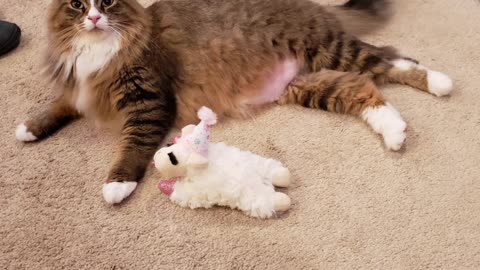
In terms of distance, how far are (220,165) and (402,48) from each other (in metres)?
1.08

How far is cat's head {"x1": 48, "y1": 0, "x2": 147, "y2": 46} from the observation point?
4.70ft

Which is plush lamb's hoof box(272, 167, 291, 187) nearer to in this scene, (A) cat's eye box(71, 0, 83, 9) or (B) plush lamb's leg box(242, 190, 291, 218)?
(B) plush lamb's leg box(242, 190, 291, 218)

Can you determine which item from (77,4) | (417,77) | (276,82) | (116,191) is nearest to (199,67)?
(276,82)

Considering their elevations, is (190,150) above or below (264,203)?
above

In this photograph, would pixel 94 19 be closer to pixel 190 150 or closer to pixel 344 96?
pixel 190 150

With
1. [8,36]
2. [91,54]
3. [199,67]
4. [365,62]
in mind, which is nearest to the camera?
[91,54]

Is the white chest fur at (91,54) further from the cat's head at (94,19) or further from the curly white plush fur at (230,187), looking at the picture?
the curly white plush fur at (230,187)

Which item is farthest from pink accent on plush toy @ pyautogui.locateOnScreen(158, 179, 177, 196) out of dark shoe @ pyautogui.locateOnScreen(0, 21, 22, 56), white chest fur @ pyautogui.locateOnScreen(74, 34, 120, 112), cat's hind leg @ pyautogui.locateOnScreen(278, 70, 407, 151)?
dark shoe @ pyautogui.locateOnScreen(0, 21, 22, 56)

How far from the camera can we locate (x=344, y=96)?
164 centimetres

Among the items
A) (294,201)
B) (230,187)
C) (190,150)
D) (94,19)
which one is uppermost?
(94,19)

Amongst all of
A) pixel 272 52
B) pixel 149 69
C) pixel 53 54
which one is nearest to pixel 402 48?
pixel 272 52

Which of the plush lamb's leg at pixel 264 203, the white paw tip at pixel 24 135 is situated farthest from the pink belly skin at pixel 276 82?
the white paw tip at pixel 24 135

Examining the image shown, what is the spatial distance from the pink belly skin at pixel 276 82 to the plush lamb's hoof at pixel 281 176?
43 centimetres

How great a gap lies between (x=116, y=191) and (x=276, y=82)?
728 mm
